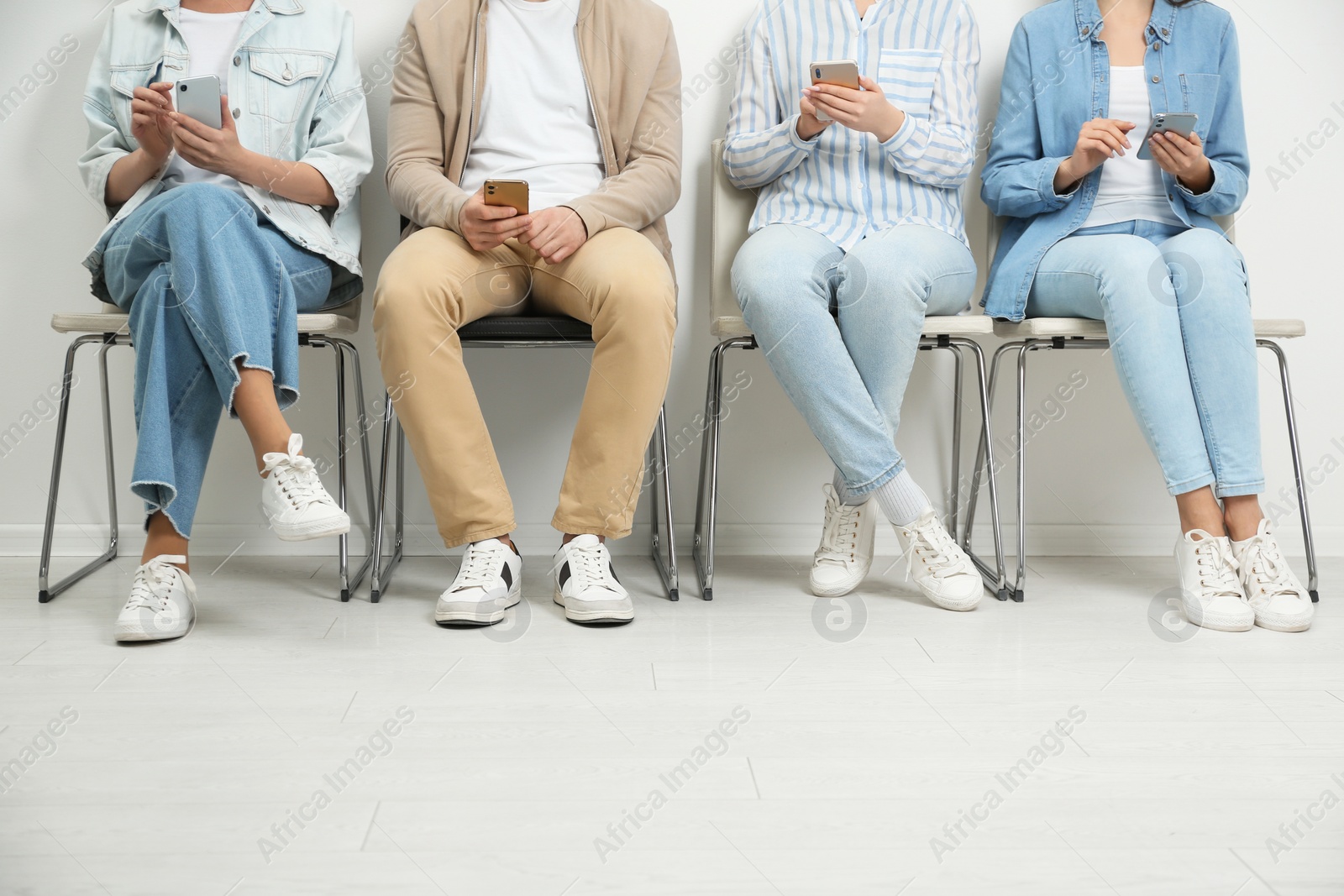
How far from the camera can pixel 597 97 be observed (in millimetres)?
1817

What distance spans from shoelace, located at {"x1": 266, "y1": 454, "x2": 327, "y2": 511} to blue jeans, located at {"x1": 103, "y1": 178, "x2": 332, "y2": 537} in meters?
0.12

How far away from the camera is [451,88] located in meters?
1.79

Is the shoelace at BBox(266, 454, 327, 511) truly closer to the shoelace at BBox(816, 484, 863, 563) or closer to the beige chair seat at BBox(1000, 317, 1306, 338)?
the shoelace at BBox(816, 484, 863, 563)

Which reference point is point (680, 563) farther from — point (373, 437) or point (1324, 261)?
point (1324, 261)

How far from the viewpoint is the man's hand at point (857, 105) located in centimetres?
166

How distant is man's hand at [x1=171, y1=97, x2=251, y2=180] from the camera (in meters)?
1.57

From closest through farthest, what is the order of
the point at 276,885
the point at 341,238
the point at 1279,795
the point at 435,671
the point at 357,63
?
the point at 276,885 → the point at 1279,795 → the point at 435,671 → the point at 341,238 → the point at 357,63

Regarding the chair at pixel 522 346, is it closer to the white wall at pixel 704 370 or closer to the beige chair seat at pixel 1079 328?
the white wall at pixel 704 370

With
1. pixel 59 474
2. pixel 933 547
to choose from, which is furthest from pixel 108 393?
pixel 933 547

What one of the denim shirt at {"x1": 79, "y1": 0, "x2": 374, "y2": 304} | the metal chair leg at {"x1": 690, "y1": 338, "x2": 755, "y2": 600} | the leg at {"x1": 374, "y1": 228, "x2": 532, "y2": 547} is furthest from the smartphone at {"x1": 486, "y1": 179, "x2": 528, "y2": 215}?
the metal chair leg at {"x1": 690, "y1": 338, "x2": 755, "y2": 600}

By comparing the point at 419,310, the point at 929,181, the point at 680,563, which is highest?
the point at 929,181

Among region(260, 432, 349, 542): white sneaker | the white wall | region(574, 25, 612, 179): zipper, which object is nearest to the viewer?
region(260, 432, 349, 542): white sneaker

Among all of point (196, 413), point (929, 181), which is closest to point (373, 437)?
point (196, 413)

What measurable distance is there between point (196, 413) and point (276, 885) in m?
0.89
